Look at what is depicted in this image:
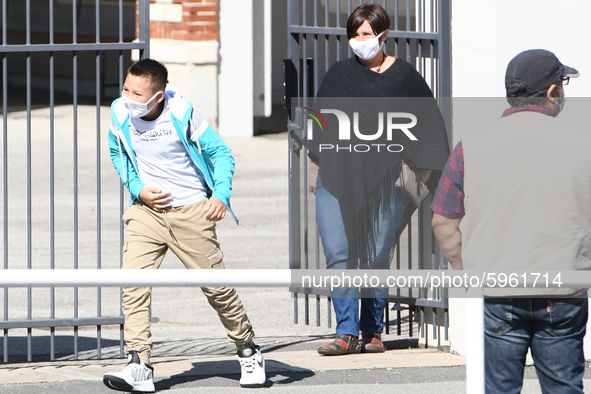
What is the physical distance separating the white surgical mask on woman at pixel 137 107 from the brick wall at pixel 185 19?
1332 cm

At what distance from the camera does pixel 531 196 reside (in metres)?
3.02

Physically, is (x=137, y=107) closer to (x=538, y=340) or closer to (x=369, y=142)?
(x=369, y=142)

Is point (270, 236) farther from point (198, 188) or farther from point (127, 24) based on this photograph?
point (127, 24)

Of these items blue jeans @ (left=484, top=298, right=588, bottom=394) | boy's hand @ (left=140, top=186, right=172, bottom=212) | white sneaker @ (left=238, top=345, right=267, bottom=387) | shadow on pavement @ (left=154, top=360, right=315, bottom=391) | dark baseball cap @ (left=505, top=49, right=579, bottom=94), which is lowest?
shadow on pavement @ (left=154, top=360, right=315, bottom=391)

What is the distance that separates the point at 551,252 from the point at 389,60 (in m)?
2.44

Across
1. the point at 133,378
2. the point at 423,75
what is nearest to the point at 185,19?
the point at 423,75

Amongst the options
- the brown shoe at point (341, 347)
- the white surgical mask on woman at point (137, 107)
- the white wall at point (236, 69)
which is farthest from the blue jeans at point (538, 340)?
the white wall at point (236, 69)

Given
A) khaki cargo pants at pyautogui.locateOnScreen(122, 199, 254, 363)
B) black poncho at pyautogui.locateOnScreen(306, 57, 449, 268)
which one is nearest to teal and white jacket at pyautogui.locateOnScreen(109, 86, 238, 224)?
khaki cargo pants at pyautogui.locateOnScreen(122, 199, 254, 363)

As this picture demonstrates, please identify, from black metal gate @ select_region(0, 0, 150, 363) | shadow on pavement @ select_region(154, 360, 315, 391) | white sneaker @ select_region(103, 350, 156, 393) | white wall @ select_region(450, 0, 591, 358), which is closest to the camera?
white sneaker @ select_region(103, 350, 156, 393)

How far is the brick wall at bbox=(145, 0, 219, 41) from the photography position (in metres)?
17.5

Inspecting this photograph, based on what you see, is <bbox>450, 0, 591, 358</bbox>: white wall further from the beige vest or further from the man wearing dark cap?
the beige vest

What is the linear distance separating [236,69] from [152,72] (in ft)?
44.5

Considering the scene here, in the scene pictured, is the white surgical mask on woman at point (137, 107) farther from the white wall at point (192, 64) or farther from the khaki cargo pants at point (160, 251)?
the white wall at point (192, 64)

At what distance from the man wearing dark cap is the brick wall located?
48.9 feet
